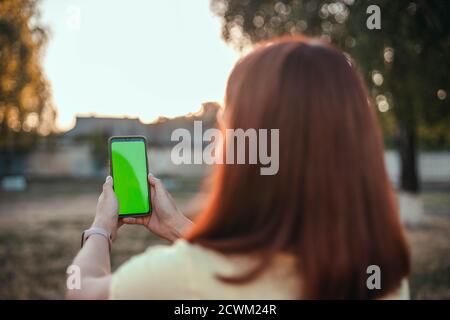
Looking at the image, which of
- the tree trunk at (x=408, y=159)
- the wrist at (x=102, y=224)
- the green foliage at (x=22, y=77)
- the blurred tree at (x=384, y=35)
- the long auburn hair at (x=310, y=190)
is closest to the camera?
the long auburn hair at (x=310, y=190)

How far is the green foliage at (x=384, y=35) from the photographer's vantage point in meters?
6.68

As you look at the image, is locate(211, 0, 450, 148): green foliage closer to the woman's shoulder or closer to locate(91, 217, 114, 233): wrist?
locate(91, 217, 114, 233): wrist

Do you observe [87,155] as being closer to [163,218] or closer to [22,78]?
[22,78]

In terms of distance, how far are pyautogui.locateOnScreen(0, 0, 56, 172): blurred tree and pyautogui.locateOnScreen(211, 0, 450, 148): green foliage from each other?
8.63 m

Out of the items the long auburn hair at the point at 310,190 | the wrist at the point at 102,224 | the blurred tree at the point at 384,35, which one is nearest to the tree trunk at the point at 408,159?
the blurred tree at the point at 384,35

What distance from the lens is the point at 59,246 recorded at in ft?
33.8

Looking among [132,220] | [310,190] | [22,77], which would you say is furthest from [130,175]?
[22,77]

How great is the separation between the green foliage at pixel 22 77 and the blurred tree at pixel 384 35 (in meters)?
8.51

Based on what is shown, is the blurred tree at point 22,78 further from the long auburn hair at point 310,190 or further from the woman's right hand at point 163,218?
the long auburn hair at point 310,190

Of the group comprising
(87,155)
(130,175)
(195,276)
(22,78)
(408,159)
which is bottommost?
(195,276)

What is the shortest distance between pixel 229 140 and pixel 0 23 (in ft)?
51.4

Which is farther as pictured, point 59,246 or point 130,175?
point 59,246

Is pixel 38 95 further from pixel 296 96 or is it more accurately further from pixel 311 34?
pixel 296 96
